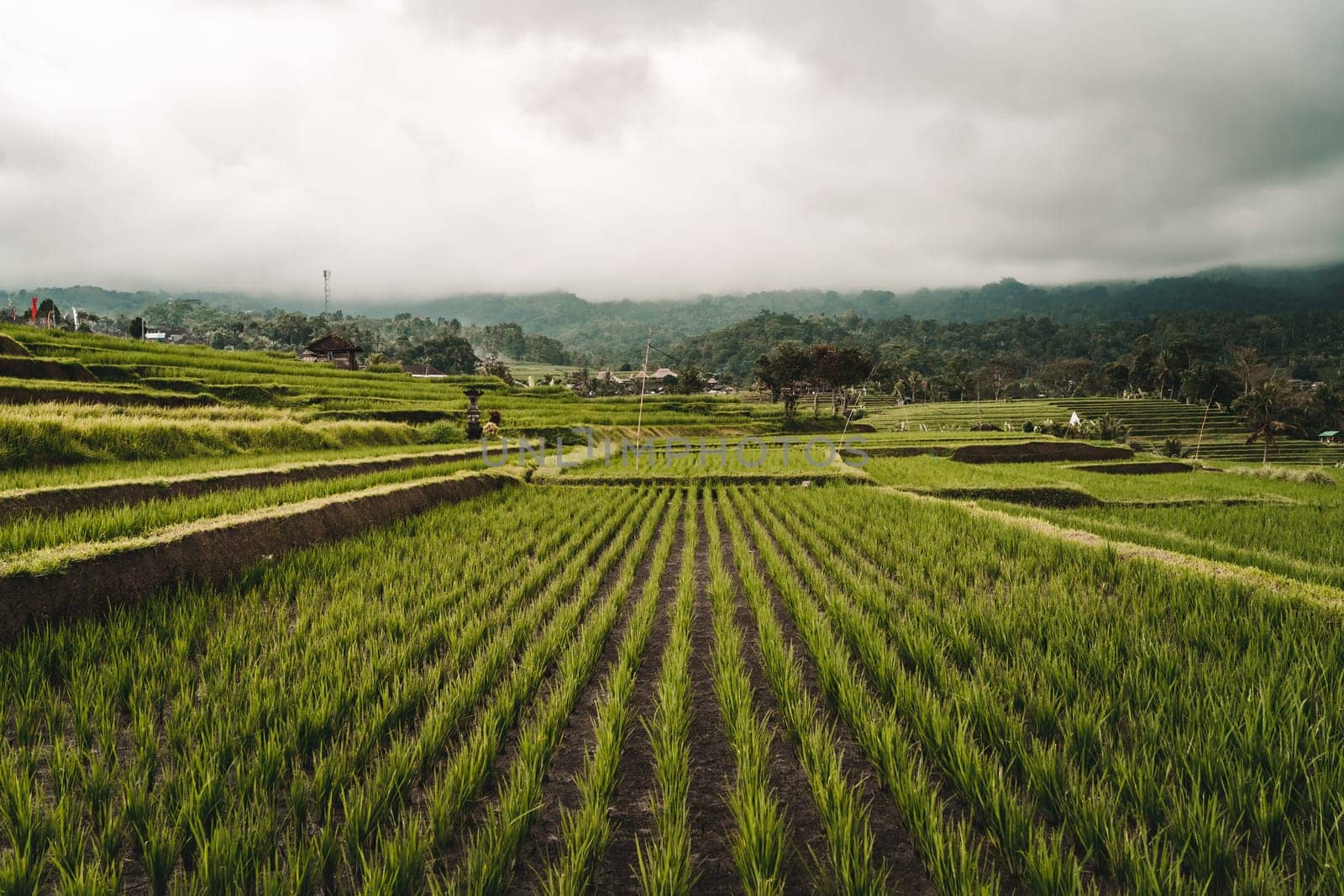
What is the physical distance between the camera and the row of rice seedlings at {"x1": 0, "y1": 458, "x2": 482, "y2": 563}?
14.4 ft

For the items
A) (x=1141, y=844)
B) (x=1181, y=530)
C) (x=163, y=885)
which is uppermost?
(x=1141, y=844)

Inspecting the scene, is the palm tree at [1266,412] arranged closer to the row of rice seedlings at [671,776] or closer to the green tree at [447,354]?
the row of rice seedlings at [671,776]

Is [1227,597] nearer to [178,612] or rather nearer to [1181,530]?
[1181,530]

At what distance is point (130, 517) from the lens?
518 cm

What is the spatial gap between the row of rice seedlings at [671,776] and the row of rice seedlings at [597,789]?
0.17m

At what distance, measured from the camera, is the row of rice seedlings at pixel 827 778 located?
5.86 ft

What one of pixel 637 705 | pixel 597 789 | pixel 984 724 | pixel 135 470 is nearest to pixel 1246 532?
pixel 984 724

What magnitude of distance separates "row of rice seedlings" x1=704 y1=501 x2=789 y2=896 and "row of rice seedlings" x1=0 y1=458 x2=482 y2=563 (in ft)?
15.7

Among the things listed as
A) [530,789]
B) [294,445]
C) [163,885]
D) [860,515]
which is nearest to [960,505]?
[860,515]

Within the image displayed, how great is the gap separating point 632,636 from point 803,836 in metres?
2.01

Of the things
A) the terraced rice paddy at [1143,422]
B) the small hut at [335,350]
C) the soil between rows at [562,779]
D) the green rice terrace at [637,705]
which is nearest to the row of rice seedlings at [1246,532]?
the green rice terrace at [637,705]

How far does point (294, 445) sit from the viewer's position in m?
14.7

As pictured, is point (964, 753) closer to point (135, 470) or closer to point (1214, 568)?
point (1214, 568)

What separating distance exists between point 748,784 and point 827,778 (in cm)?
41
